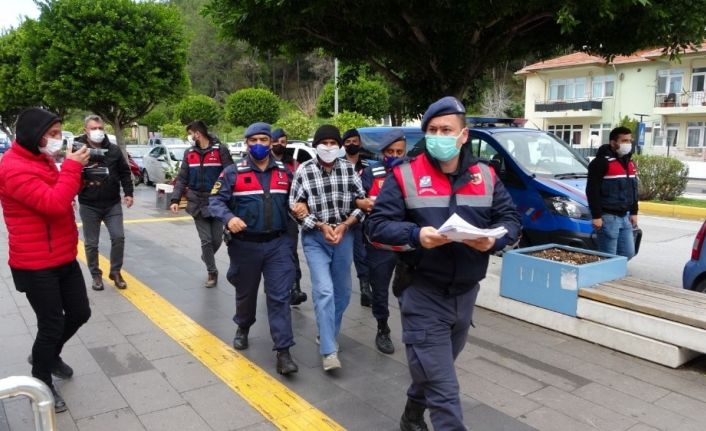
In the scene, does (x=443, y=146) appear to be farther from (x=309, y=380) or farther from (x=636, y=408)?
(x=636, y=408)

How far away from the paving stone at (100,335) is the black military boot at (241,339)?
973 mm

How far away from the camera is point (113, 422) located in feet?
11.2

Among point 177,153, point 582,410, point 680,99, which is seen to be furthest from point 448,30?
point 680,99

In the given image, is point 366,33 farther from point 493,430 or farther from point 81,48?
point 81,48

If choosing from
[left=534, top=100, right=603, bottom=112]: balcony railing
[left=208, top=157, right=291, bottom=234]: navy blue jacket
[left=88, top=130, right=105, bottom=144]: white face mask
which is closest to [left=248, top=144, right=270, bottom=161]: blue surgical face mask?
[left=208, top=157, right=291, bottom=234]: navy blue jacket

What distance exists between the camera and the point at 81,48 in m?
14.9

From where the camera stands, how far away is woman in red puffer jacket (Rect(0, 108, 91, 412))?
10.8 feet

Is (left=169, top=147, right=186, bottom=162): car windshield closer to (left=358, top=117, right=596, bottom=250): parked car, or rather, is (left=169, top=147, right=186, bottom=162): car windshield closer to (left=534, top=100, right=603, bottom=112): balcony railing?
(left=358, top=117, right=596, bottom=250): parked car

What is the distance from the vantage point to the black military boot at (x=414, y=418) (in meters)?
3.14

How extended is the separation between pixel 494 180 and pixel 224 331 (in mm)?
3036

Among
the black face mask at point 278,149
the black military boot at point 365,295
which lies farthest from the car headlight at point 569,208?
the black face mask at point 278,149

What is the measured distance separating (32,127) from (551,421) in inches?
142

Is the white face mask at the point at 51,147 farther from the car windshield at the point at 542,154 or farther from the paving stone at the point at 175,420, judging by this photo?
the car windshield at the point at 542,154

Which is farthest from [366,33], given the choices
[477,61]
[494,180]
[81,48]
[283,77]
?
[283,77]
